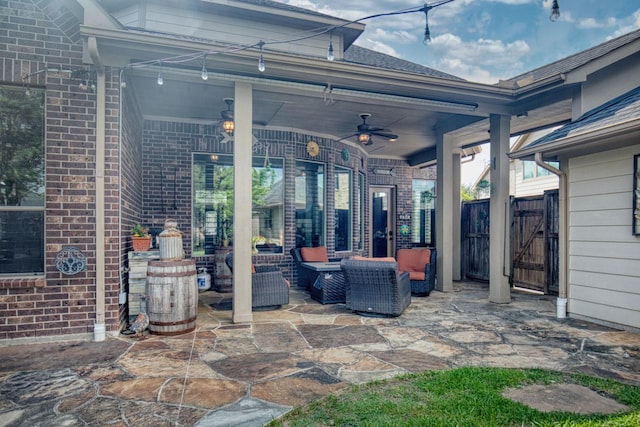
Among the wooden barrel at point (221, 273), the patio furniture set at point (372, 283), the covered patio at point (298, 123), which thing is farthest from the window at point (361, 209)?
the wooden barrel at point (221, 273)

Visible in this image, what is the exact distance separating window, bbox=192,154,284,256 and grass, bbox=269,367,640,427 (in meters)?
4.64

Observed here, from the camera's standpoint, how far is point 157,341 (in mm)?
3830

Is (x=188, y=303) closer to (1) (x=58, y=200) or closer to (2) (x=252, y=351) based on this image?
(2) (x=252, y=351)

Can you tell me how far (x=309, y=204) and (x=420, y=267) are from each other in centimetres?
253

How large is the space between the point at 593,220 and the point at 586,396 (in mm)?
→ 2924

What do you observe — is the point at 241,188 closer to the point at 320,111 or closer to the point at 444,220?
the point at 320,111

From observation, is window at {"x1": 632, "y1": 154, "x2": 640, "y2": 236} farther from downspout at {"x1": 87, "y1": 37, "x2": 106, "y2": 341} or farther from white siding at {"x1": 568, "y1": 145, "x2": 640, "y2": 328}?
downspout at {"x1": 87, "y1": 37, "x2": 106, "y2": 341}

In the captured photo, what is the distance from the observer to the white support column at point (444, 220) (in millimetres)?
6848

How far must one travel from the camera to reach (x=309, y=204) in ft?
25.8

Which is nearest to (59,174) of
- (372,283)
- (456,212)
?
(372,283)

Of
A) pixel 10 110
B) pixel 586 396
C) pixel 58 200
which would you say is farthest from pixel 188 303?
pixel 586 396

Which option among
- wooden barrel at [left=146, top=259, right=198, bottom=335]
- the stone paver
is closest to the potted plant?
wooden barrel at [left=146, top=259, right=198, bottom=335]

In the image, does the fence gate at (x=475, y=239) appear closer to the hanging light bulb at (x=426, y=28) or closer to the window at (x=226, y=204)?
the window at (x=226, y=204)

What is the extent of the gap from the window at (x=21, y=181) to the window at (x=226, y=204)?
320 cm
